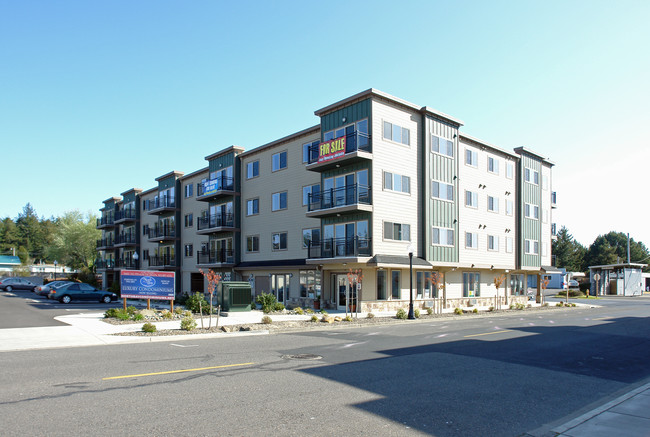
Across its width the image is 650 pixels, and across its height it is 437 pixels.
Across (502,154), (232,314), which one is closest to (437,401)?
(232,314)

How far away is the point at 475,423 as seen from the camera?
22.4 feet

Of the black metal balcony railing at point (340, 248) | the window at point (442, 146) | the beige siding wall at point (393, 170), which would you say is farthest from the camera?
the window at point (442, 146)

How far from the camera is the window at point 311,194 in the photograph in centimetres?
3253

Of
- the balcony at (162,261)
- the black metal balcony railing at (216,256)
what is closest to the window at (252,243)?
the black metal balcony railing at (216,256)

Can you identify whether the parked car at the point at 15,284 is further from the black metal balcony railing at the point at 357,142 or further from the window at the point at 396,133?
the window at the point at 396,133

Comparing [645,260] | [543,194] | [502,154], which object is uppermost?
[502,154]

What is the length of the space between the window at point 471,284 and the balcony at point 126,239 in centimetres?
4057

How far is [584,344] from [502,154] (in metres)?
28.0

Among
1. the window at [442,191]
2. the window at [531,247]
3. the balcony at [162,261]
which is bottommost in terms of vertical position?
the balcony at [162,261]

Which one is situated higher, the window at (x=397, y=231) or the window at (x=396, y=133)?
the window at (x=396, y=133)

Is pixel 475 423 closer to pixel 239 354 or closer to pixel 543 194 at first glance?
pixel 239 354

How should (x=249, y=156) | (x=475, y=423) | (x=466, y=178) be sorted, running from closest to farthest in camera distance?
1. (x=475, y=423)
2. (x=466, y=178)
3. (x=249, y=156)

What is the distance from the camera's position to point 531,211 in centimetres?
4431

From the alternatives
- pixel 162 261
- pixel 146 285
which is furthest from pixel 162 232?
pixel 146 285
